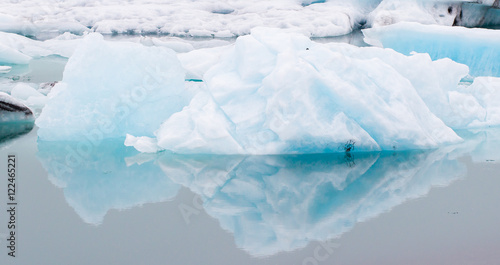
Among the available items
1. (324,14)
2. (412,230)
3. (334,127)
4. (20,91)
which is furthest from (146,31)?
(412,230)

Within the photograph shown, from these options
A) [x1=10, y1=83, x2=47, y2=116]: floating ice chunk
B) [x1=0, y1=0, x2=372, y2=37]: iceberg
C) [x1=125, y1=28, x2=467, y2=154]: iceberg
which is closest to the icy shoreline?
[x1=0, y1=0, x2=372, y2=37]: iceberg

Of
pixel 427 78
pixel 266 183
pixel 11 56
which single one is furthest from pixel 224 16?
pixel 266 183

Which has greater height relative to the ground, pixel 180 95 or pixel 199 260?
pixel 199 260

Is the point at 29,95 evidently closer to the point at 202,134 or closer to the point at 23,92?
the point at 23,92

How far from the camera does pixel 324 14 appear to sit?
16625 millimetres

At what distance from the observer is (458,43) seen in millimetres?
8867

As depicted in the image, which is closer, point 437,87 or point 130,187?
point 130,187

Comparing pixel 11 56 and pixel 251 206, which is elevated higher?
pixel 251 206

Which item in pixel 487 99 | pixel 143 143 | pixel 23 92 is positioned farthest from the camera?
pixel 23 92

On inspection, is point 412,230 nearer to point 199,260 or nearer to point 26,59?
point 199,260

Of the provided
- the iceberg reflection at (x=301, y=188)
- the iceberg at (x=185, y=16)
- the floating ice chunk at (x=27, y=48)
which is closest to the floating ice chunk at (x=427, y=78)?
the iceberg reflection at (x=301, y=188)

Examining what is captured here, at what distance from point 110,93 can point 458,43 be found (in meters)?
5.95

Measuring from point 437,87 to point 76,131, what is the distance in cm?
367

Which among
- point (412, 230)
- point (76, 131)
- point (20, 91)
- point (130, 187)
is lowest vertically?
point (20, 91)
